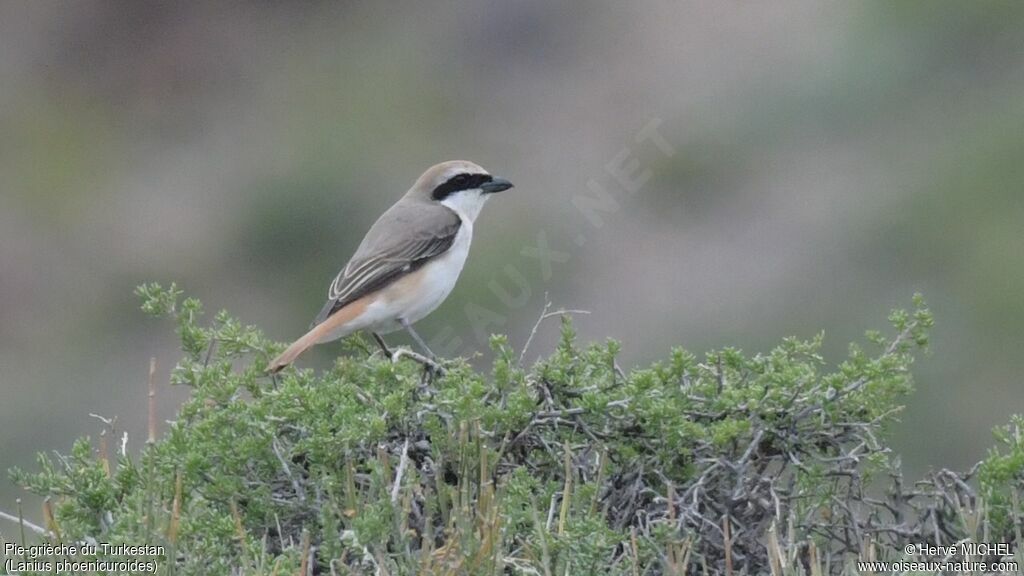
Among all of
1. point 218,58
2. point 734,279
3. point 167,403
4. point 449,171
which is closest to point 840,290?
point 734,279

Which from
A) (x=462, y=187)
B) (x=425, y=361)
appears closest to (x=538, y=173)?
(x=462, y=187)

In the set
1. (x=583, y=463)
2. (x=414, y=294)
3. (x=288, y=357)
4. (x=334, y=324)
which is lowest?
(x=583, y=463)

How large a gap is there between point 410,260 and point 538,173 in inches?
380

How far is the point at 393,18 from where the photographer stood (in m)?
21.2

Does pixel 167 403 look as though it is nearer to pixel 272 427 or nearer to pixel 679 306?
pixel 679 306

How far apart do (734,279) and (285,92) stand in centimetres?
711

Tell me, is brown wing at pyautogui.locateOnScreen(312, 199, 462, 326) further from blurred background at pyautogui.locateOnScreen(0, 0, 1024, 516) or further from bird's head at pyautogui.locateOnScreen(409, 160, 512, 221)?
blurred background at pyautogui.locateOnScreen(0, 0, 1024, 516)

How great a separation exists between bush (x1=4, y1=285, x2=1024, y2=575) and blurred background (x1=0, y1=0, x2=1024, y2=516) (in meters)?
7.52

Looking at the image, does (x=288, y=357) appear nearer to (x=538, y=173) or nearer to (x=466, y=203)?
(x=466, y=203)

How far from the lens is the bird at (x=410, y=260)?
7.59 meters

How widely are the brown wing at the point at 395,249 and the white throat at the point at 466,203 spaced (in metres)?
0.05

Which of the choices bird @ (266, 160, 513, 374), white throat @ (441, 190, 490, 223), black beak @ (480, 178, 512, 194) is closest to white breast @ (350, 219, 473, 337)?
bird @ (266, 160, 513, 374)

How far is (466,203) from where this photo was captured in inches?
325

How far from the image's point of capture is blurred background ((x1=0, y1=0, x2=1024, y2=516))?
14.5 metres
